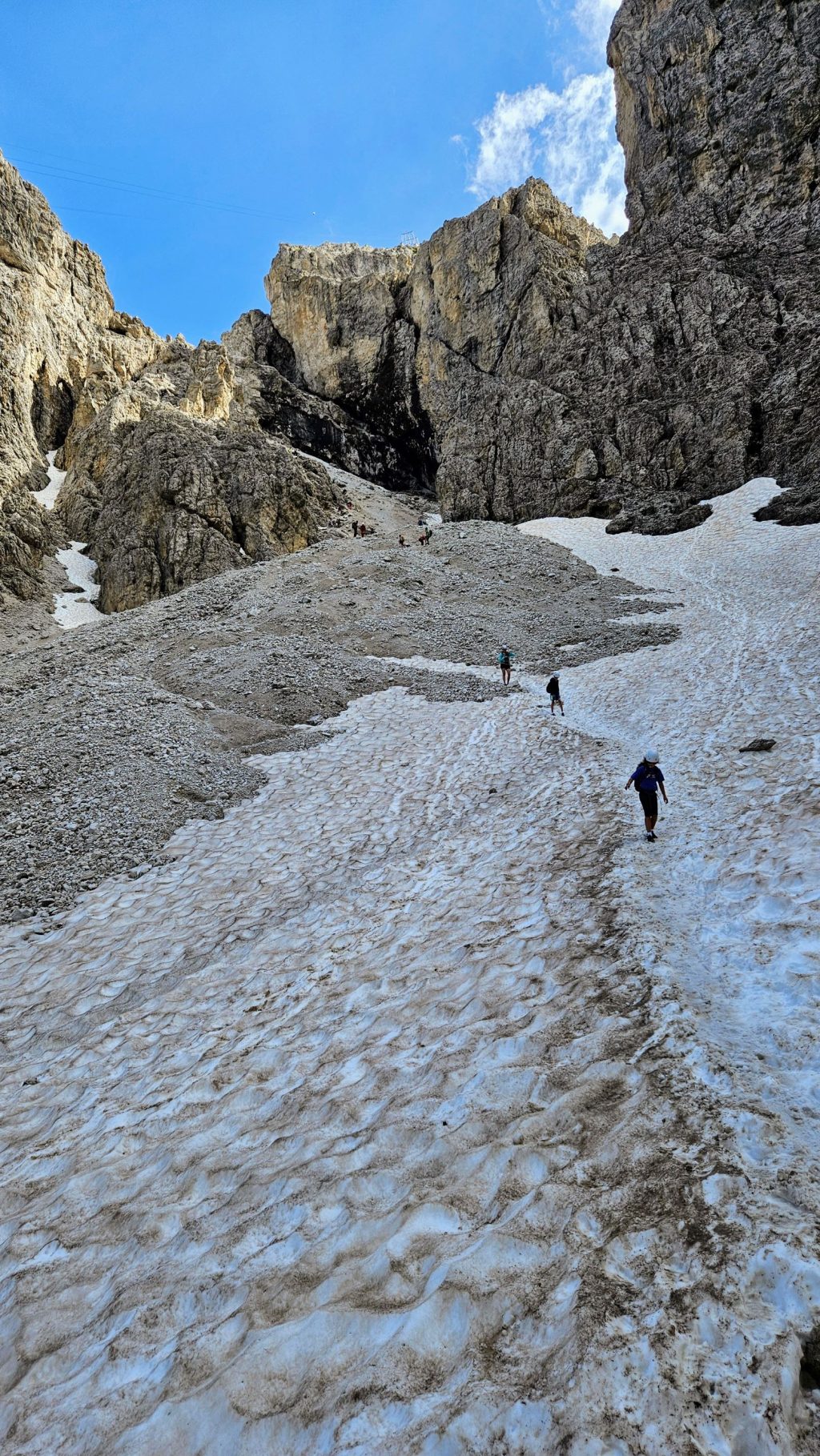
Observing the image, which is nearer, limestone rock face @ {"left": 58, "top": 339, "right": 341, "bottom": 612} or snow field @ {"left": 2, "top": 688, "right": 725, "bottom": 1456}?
snow field @ {"left": 2, "top": 688, "right": 725, "bottom": 1456}

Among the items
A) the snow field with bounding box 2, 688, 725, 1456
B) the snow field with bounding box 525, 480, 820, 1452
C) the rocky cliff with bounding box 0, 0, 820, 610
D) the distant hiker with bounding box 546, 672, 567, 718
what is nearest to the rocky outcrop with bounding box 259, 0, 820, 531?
the rocky cliff with bounding box 0, 0, 820, 610

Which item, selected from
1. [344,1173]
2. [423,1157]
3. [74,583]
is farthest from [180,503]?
[423,1157]

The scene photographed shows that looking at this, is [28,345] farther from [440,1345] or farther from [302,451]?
[440,1345]

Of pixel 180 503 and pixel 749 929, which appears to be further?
pixel 180 503

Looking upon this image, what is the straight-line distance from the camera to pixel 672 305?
56.8 metres

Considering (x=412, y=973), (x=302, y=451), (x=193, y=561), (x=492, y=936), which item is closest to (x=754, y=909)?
(x=492, y=936)

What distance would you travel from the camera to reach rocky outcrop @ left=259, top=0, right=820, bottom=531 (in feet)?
165

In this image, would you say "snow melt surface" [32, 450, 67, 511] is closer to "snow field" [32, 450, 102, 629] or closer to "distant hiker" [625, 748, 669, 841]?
"snow field" [32, 450, 102, 629]

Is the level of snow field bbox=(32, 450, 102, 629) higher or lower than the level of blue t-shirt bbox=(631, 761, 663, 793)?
higher

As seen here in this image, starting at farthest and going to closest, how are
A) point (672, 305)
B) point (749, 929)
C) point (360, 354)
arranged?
1. point (360, 354)
2. point (672, 305)
3. point (749, 929)

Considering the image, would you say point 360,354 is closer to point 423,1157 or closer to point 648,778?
point 648,778

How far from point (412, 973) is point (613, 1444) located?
5430 millimetres

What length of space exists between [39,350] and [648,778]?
8919 centimetres

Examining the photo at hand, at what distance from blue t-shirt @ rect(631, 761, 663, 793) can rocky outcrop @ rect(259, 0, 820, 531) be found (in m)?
37.5
